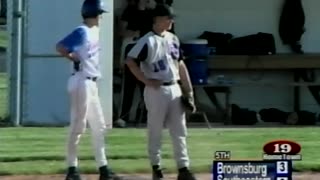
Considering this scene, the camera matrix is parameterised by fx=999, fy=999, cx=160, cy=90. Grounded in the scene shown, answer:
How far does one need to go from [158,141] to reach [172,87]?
624 millimetres

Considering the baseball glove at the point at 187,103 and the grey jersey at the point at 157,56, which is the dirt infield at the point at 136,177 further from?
the grey jersey at the point at 157,56

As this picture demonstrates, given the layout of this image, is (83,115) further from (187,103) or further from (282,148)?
(282,148)

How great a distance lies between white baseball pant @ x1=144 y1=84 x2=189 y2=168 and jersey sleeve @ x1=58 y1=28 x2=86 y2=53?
0.88 metres

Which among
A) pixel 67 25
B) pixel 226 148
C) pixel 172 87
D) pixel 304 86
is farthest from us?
pixel 304 86

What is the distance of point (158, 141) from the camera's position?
11.0 metres

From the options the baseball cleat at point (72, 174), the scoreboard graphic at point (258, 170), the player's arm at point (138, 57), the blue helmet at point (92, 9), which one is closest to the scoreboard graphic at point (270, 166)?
the scoreboard graphic at point (258, 170)

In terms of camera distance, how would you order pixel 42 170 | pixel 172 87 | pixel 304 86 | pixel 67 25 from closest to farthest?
pixel 172 87 < pixel 42 170 < pixel 67 25 < pixel 304 86

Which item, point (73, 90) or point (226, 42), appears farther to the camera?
point (226, 42)

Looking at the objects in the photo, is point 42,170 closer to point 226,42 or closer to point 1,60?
point 226,42

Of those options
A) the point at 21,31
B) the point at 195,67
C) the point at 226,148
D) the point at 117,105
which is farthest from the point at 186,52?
the point at 226,148

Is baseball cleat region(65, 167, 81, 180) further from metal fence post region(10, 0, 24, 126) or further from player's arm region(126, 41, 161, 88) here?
metal fence post region(10, 0, 24, 126)

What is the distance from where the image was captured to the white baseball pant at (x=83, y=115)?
1083 cm

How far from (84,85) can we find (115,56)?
7.64 metres

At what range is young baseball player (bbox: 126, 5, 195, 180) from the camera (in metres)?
10.8
